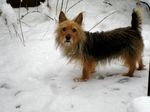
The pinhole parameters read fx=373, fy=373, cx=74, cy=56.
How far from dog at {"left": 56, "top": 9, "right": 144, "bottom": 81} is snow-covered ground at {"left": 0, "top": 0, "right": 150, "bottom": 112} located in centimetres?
25

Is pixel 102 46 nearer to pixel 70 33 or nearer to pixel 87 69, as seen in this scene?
pixel 87 69

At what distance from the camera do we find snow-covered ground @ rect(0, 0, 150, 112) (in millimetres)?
4566

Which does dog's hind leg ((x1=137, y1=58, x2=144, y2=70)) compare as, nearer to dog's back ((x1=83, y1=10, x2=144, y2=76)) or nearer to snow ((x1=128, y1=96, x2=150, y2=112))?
dog's back ((x1=83, y1=10, x2=144, y2=76))

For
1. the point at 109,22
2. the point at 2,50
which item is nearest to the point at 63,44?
the point at 2,50

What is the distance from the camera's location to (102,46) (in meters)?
5.20

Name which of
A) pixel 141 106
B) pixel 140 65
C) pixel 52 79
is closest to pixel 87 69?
pixel 52 79

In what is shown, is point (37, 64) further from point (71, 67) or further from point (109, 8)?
point (109, 8)

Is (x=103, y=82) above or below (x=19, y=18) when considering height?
below

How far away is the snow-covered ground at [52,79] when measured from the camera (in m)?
4.57

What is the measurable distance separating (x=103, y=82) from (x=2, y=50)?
2063 mm

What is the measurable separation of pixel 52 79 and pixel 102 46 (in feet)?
2.79

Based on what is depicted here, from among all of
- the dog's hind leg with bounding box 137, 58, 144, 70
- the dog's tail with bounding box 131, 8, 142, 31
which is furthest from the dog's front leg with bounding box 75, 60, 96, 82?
the dog's tail with bounding box 131, 8, 142, 31

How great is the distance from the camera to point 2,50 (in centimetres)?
629

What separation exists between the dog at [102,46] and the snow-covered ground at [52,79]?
0.25 m
